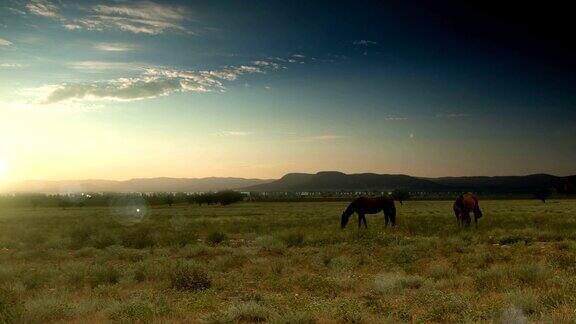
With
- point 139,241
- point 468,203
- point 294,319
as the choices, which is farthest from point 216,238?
point 294,319

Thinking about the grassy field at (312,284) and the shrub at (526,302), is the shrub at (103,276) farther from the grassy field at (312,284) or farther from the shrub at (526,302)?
the shrub at (526,302)

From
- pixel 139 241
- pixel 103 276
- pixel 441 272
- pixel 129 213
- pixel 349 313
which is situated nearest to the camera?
pixel 349 313

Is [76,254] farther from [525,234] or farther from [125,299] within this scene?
[525,234]

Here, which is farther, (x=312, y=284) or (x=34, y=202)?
(x=34, y=202)

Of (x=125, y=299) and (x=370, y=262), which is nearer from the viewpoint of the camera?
(x=125, y=299)

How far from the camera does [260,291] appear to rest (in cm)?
1166

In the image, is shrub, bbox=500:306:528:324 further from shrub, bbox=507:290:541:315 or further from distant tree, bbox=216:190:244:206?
distant tree, bbox=216:190:244:206

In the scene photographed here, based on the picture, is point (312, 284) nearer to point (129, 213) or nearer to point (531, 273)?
point (531, 273)

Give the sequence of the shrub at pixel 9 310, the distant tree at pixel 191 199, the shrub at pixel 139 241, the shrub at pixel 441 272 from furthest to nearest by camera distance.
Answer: the distant tree at pixel 191 199 < the shrub at pixel 139 241 < the shrub at pixel 441 272 < the shrub at pixel 9 310

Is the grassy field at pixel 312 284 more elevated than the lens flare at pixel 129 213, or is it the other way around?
the grassy field at pixel 312 284

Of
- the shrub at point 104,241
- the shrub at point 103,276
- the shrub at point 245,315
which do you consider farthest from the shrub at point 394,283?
the shrub at point 104,241

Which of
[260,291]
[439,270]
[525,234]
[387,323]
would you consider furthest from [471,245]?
[387,323]

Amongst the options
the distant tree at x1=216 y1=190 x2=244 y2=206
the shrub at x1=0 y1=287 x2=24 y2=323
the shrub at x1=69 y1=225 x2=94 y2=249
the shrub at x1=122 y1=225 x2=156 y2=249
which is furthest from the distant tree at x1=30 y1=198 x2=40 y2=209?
the shrub at x1=0 y1=287 x2=24 y2=323

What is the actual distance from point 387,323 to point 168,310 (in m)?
4.29
